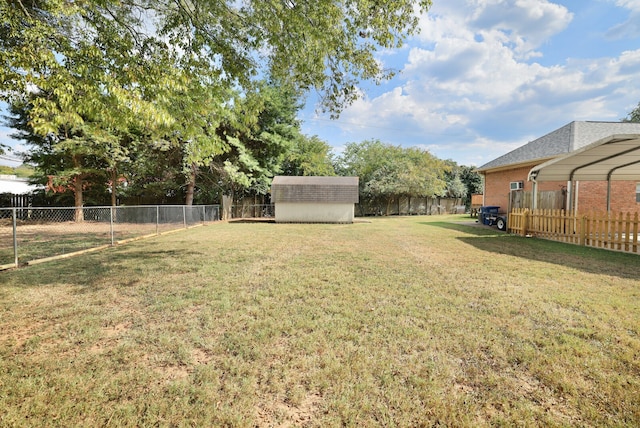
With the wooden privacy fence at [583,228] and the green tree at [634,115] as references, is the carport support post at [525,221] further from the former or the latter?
the green tree at [634,115]

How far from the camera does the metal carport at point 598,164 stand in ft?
27.1

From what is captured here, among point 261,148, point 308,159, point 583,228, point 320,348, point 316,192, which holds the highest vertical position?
point 261,148

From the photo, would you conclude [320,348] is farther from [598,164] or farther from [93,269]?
[598,164]

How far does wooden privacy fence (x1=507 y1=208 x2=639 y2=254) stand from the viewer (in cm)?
854

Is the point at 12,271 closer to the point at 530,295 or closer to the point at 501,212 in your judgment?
the point at 530,295

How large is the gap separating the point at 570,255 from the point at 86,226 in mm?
20432

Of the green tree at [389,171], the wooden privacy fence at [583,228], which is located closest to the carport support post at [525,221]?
the wooden privacy fence at [583,228]

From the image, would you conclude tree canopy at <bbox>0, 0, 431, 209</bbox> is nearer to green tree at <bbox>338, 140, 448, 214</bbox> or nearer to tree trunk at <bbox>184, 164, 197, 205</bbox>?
tree trunk at <bbox>184, 164, 197, 205</bbox>

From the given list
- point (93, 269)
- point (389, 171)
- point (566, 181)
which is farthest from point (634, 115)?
point (93, 269)

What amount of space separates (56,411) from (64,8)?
6.85m

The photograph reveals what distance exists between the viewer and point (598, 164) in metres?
10.6

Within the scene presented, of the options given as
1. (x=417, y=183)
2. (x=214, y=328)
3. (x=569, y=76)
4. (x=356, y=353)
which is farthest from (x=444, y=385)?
(x=417, y=183)

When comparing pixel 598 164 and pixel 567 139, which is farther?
pixel 567 139

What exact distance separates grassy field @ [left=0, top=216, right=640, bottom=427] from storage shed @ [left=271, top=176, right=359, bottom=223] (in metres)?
15.2
